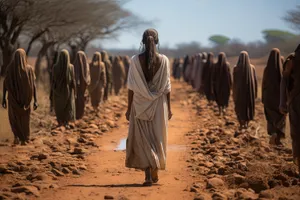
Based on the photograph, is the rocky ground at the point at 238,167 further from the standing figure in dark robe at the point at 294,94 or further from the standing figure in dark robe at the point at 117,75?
the standing figure in dark robe at the point at 117,75

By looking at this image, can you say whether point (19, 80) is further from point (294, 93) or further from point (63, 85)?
point (294, 93)

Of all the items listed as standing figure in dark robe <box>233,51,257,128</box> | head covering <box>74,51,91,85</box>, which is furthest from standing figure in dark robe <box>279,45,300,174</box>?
head covering <box>74,51,91,85</box>

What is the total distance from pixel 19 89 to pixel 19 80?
16cm

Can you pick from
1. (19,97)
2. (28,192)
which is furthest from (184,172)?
(19,97)

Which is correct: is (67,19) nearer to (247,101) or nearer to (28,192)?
(247,101)

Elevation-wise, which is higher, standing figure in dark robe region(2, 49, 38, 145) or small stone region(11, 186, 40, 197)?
standing figure in dark robe region(2, 49, 38, 145)

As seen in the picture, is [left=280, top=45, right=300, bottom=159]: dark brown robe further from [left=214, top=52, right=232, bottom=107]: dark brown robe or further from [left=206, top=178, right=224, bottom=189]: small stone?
[left=214, top=52, right=232, bottom=107]: dark brown robe

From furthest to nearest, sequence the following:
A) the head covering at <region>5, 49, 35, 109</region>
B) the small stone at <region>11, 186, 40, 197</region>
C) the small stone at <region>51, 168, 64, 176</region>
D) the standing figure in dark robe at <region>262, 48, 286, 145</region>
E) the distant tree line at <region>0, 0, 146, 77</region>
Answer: the distant tree line at <region>0, 0, 146, 77</region>, the standing figure in dark robe at <region>262, 48, 286, 145</region>, the head covering at <region>5, 49, 35, 109</region>, the small stone at <region>51, 168, 64, 176</region>, the small stone at <region>11, 186, 40, 197</region>

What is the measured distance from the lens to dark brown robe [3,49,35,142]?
1063 centimetres

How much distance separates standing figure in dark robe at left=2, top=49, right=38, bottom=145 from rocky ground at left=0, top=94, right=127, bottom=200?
46 cm

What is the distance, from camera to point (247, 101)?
12.8 metres

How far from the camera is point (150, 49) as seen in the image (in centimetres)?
705

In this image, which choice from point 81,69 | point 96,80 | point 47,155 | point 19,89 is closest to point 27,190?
point 47,155

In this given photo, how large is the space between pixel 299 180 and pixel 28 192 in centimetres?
326
